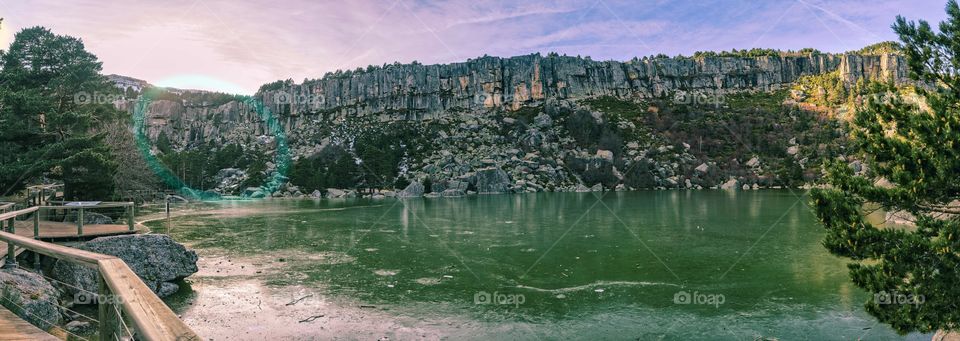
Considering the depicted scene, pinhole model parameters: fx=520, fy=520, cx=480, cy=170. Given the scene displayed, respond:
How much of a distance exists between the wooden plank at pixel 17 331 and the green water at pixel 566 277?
18.3 feet

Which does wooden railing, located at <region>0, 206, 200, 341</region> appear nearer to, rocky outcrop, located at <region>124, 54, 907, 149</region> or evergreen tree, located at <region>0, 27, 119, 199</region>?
evergreen tree, located at <region>0, 27, 119, 199</region>

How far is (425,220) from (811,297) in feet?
89.9

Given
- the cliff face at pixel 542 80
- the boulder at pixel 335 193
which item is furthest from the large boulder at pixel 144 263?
the cliff face at pixel 542 80

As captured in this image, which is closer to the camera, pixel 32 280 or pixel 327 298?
pixel 32 280

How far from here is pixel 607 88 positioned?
474ft

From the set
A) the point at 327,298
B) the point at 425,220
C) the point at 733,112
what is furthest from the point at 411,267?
the point at 733,112

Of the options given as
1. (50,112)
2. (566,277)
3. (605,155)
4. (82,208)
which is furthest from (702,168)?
(82,208)

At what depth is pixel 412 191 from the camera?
80062 millimetres

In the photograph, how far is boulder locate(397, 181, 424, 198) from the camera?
78.6 metres

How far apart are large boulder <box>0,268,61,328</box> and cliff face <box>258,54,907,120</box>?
126860mm

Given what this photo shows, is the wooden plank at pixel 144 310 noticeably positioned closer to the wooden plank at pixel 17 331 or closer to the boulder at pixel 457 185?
the wooden plank at pixel 17 331

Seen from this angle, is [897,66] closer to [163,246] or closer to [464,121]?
[464,121]

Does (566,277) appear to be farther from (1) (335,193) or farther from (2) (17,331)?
(1) (335,193)

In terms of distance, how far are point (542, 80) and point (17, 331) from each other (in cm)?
14131
